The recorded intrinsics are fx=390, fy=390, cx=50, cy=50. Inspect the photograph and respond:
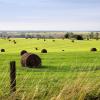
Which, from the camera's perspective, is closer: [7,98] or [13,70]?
[7,98]

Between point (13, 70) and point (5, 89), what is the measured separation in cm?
100

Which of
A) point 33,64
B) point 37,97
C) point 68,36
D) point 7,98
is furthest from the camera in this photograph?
point 68,36

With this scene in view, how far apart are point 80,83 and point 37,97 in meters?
1.11

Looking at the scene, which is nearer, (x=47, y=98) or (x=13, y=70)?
(x=47, y=98)

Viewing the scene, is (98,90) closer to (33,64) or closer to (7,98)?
(7,98)

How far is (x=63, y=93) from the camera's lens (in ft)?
29.3

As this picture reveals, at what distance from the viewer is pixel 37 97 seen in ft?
30.3

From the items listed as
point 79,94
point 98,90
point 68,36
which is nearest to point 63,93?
point 79,94

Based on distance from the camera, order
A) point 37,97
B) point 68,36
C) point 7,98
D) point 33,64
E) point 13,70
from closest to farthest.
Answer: point 7,98
point 37,97
point 13,70
point 33,64
point 68,36

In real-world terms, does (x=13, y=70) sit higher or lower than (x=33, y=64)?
higher

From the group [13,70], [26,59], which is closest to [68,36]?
[26,59]

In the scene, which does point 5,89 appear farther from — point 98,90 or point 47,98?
point 98,90

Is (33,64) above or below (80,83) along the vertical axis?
below

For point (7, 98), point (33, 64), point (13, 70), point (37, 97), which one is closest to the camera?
point (7, 98)
